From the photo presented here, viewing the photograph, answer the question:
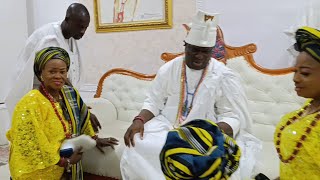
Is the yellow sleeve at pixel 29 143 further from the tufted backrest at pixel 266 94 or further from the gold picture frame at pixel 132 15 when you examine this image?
the gold picture frame at pixel 132 15

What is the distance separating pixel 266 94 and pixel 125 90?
1.56 m

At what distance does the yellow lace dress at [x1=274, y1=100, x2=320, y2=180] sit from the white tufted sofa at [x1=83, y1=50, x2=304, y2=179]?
3.40ft

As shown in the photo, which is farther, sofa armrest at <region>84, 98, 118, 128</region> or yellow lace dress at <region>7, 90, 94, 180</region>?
sofa armrest at <region>84, 98, 118, 128</region>

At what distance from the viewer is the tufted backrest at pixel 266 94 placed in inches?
117

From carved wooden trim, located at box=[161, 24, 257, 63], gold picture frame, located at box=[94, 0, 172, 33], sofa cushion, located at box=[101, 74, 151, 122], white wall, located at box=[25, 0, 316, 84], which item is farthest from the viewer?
gold picture frame, located at box=[94, 0, 172, 33]

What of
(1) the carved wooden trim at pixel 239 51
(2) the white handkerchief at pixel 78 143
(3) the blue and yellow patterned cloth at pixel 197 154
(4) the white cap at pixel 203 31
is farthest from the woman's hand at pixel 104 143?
(3) the blue and yellow patterned cloth at pixel 197 154

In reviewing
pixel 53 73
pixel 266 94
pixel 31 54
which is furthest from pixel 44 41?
pixel 266 94

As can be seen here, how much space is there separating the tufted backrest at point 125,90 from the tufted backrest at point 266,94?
3.52 ft

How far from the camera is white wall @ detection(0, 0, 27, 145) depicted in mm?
4852

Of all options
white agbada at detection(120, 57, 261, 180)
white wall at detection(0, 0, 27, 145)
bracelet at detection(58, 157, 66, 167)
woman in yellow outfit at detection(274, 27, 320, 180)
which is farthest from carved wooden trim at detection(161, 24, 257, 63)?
white wall at detection(0, 0, 27, 145)

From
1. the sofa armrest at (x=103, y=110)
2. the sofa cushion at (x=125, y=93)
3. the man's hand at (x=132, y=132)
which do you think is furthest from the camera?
the sofa cushion at (x=125, y=93)

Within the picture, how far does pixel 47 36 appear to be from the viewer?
9.79 feet

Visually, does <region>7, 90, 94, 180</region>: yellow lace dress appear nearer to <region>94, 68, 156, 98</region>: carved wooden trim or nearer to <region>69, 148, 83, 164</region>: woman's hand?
<region>69, 148, 83, 164</region>: woman's hand

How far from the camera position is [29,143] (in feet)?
7.00
